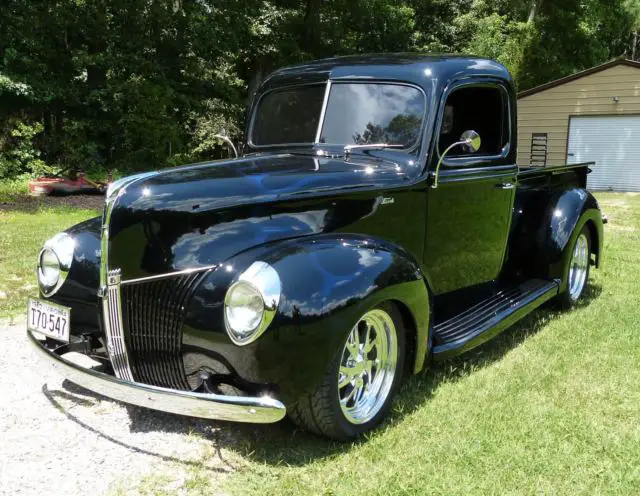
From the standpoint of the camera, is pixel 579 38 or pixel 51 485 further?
pixel 579 38

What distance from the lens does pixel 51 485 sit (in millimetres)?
2561

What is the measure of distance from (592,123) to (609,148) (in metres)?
0.92

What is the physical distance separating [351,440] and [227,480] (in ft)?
2.03

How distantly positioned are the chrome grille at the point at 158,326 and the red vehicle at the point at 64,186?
1137 cm

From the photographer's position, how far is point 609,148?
18188 mm

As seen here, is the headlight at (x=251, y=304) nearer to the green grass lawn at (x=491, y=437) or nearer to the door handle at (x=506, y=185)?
the green grass lawn at (x=491, y=437)

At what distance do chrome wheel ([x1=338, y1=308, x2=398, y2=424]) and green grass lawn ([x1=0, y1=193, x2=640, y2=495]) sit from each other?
0.15 metres

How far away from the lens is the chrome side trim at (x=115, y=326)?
277 cm

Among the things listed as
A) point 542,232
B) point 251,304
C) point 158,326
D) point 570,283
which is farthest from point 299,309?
point 570,283

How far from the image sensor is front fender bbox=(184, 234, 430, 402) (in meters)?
2.45

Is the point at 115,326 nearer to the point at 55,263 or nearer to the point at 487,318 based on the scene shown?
the point at 55,263

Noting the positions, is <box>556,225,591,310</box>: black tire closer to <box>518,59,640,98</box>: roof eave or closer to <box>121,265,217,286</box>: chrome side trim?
<box>121,265,217,286</box>: chrome side trim

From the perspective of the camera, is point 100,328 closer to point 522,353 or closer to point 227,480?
point 227,480

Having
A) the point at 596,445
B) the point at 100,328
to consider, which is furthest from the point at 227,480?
the point at 596,445
